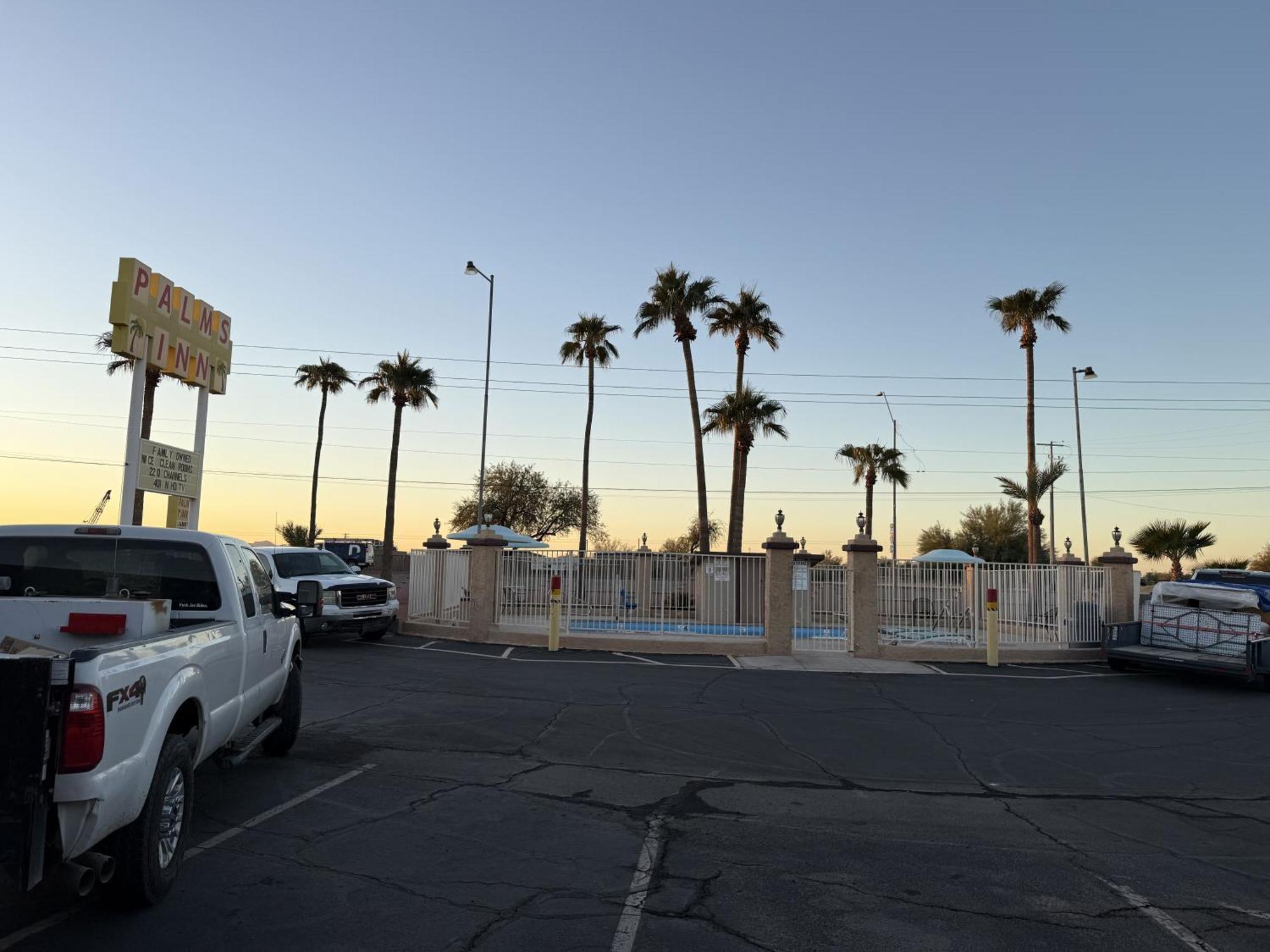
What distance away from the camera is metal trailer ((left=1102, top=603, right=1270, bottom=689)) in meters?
15.2

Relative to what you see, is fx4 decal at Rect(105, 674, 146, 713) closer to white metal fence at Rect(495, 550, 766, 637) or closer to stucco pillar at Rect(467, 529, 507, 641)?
white metal fence at Rect(495, 550, 766, 637)

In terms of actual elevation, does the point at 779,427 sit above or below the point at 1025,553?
above

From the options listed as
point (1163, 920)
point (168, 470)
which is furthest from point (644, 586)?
point (1163, 920)

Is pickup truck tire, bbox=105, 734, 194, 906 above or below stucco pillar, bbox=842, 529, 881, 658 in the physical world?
below

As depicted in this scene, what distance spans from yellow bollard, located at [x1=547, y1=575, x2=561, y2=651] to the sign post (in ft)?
23.2

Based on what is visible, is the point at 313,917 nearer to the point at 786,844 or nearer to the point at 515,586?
the point at 786,844

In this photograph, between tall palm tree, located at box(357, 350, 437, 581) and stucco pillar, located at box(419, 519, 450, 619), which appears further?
tall palm tree, located at box(357, 350, 437, 581)

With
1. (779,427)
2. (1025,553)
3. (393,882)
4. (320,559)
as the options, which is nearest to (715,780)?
(393,882)

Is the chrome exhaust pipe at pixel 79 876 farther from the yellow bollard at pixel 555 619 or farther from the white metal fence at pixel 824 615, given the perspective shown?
the white metal fence at pixel 824 615

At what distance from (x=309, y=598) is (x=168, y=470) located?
413 inches

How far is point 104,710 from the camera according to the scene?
4102mm

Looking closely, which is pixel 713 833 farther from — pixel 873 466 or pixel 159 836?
pixel 873 466

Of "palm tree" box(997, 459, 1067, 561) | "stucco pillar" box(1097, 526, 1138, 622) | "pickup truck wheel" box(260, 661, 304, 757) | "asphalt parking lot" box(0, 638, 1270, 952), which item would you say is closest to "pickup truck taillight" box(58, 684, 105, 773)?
"asphalt parking lot" box(0, 638, 1270, 952)

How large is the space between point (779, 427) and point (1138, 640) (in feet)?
63.8
